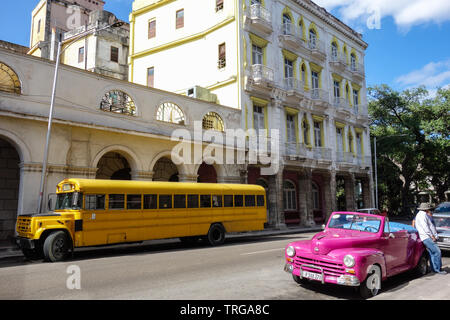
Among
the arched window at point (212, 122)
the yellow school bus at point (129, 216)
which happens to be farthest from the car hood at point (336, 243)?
the arched window at point (212, 122)

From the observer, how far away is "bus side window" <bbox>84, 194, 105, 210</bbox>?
1190cm

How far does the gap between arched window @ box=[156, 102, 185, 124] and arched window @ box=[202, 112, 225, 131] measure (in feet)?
4.90

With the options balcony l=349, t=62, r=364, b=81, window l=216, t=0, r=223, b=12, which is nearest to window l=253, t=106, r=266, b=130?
window l=216, t=0, r=223, b=12

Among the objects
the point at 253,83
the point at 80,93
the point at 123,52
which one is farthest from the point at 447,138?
the point at 80,93

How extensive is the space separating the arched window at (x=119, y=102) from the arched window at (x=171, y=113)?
1.53 m

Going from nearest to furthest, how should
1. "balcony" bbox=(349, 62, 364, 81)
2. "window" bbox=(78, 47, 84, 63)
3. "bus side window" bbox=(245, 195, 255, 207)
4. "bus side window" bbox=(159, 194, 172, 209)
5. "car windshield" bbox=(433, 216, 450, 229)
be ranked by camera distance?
"car windshield" bbox=(433, 216, 450, 229)
"bus side window" bbox=(159, 194, 172, 209)
"bus side window" bbox=(245, 195, 255, 207)
"window" bbox=(78, 47, 84, 63)
"balcony" bbox=(349, 62, 364, 81)

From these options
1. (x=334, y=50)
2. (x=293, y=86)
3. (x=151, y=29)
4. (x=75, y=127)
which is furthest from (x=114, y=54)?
(x=334, y=50)

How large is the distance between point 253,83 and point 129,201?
14.1 metres

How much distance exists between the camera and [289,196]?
28.9 m

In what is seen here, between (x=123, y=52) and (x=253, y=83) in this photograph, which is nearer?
(x=253, y=83)

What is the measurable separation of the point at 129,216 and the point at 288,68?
1984 centimetres

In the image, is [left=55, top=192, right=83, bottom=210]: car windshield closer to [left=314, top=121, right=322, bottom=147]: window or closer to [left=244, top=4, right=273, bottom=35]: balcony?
[left=244, top=4, right=273, bottom=35]: balcony

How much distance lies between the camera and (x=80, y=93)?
16.5 meters

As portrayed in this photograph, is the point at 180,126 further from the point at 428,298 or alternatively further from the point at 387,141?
the point at 387,141
